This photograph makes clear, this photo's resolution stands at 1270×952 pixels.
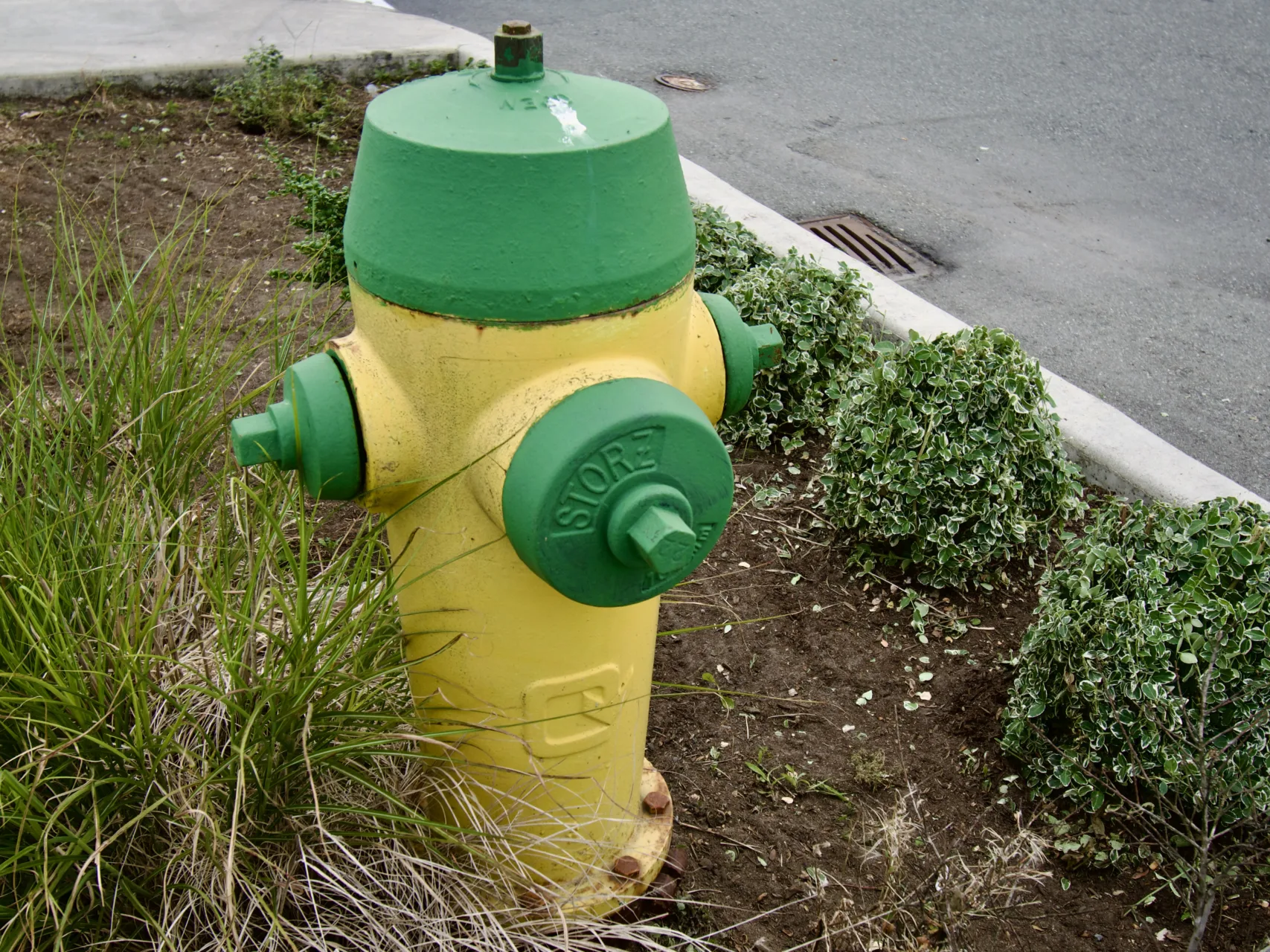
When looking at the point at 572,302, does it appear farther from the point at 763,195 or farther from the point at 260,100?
the point at 260,100

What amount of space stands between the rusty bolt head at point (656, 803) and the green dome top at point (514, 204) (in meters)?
1.08

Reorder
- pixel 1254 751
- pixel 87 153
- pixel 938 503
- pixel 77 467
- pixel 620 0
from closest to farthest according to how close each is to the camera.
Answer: pixel 1254 751, pixel 77 467, pixel 938 503, pixel 87 153, pixel 620 0

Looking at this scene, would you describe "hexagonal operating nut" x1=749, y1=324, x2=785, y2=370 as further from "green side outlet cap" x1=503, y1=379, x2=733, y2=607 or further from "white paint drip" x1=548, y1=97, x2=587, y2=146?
"white paint drip" x1=548, y1=97, x2=587, y2=146

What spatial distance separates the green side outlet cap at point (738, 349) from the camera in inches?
69.2

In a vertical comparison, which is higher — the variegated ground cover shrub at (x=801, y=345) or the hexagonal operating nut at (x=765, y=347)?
the hexagonal operating nut at (x=765, y=347)

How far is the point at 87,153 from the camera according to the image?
16.2 ft

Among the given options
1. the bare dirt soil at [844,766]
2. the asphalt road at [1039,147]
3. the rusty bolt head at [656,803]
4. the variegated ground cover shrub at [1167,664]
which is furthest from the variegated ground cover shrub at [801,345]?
the rusty bolt head at [656,803]

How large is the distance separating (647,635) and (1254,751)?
1147 mm

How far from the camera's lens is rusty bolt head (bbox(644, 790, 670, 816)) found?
2.15 m

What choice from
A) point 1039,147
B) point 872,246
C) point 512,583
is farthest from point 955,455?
point 1039,147

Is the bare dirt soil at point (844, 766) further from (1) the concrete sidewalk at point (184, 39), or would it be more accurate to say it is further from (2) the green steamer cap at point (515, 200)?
(1) the concrete sidewalk at point (184, 39)

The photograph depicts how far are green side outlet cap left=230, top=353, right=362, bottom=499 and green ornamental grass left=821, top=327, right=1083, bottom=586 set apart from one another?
1.53 meters

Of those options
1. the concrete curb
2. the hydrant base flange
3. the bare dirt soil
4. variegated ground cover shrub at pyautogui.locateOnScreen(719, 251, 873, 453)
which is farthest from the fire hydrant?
variegated ground cover shrub at pyautogui.locateOnScreen(719, 251, 873, 453)

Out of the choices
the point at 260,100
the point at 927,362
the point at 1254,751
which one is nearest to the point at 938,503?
the point at 927,362
